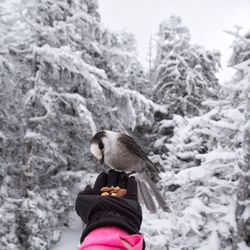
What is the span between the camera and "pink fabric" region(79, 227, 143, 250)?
1.80 meters

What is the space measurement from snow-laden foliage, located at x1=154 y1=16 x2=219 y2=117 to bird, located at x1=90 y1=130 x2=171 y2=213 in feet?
45.7

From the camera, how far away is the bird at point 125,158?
3822 mm

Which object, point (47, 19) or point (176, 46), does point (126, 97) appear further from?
point (176, 46)

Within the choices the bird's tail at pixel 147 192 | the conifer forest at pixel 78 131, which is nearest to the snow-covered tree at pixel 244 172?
the conifer forest at pixel 78 131

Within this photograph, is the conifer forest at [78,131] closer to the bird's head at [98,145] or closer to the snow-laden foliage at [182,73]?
the snow-laden foliage at [182,73]

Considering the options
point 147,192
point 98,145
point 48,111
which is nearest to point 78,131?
point 48,111

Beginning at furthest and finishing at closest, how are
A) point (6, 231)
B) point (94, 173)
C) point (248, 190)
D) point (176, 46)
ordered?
point (176, 46) < point (94, 173) < point (6, 231) < point (248, 190)

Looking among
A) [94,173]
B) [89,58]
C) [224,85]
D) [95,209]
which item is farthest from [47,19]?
[95,209]

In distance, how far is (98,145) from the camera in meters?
3.78

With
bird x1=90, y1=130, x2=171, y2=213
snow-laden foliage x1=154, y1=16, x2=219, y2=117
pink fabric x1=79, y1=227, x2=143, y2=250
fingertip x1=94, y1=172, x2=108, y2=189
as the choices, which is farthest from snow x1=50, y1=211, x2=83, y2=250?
pink fabric x1=79, y1=227, x2=143, y2=250

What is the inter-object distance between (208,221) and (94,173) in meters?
5.86

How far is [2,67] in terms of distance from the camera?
11938 millimetres

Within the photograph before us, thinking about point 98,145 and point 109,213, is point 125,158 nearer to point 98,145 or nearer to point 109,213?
point 98,145

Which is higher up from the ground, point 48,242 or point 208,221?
point 208,221
